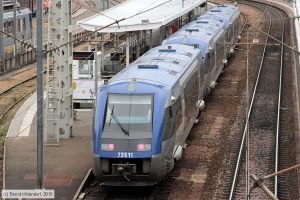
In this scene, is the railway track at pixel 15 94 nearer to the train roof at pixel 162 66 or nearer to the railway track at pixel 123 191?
the train roof at pixel 162 66

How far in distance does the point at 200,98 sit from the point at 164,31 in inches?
386

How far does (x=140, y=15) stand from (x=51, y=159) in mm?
12230

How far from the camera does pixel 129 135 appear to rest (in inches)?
658

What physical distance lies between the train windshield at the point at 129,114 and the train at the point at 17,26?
76.9 feet

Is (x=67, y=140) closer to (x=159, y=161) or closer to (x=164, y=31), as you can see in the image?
(x=159, y=161)

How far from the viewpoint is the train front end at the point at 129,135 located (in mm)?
16500

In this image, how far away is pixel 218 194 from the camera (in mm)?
17312

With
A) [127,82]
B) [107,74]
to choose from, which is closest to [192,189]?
[127,82]

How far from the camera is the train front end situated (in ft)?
54.1

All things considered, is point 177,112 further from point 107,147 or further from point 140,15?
point 140,15

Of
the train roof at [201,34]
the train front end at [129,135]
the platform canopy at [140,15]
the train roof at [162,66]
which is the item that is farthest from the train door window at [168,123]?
the train roof at [201,34]

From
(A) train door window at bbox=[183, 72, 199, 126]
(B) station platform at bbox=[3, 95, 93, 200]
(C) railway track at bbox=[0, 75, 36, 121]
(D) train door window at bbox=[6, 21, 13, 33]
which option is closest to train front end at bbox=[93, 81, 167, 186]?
(B) station platform at bbox=[3, 95, 93, 200]

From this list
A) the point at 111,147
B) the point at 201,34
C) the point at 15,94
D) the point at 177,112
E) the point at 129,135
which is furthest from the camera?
the point at 15,94

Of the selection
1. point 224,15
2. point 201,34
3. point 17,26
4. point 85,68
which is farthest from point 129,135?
point 17,26
